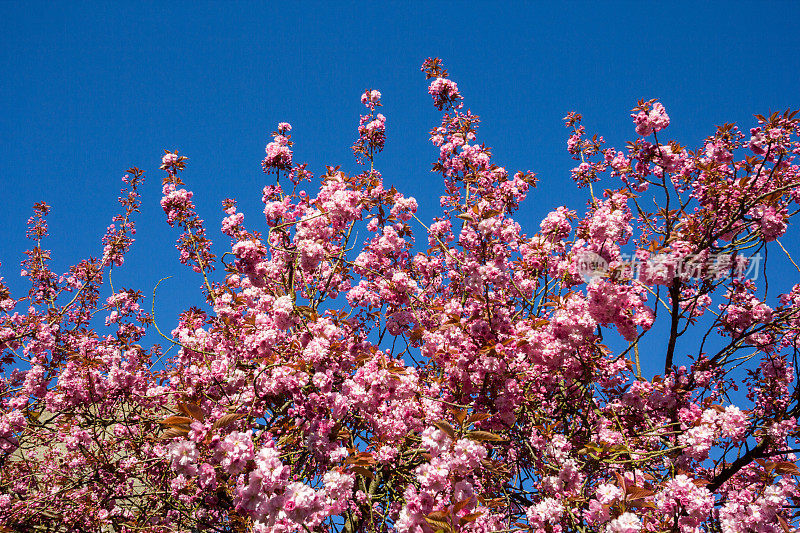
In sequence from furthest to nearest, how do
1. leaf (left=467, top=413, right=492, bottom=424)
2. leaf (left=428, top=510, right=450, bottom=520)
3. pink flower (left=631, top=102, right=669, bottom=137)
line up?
pink flower (left=631, top=102, right=669, bottom=137)
leaf (left=467, top=413, right=492, bottom=424)
leaf (left=428, top=510, right=450, bottom=520)

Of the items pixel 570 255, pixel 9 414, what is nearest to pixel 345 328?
pixel 570 255

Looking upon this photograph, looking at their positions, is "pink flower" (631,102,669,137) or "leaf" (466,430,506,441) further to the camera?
"pink flower" (631,102,669,137)

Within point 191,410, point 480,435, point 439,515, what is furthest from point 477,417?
point 191,410

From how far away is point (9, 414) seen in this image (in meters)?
5.31

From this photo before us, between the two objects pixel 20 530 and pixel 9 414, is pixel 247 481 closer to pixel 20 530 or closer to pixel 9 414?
pixel 9 414

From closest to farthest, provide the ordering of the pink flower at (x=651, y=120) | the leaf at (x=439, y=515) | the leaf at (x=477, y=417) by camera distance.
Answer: the leaf at (x=439, y=515) < the leaf at (x=477, y=417) < the pink flower at (x=651, y=120)

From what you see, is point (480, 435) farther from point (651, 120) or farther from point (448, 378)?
point (651, 120)

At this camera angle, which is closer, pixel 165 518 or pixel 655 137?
pixel 655 137

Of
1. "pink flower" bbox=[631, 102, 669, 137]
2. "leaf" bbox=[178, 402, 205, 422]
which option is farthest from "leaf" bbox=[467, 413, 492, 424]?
"pink flower" bbox=[631, 102, 669, 137]

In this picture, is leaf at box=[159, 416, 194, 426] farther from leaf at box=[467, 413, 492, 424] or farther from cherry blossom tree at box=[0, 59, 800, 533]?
leaf at box=[467, 413, 492, 424]

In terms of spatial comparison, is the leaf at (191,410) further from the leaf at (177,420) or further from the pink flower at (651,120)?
the pink flower at (651,120)

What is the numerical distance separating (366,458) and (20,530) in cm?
506

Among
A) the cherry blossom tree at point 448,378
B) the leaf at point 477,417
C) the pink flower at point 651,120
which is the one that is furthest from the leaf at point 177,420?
the pink flower at point 651,120

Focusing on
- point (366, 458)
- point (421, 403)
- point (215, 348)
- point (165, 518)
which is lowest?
point (165, 518)
